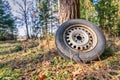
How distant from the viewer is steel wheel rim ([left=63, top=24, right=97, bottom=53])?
452cm

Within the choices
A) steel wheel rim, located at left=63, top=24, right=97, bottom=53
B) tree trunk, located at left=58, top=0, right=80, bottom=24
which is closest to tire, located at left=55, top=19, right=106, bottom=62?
steel wheel rim, located at left=63, top=24, right=97, bottom=53

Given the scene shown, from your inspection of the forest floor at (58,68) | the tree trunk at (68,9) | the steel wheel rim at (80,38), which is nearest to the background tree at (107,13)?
the tree trunk at (68,9)

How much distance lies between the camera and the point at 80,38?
15.4 feet

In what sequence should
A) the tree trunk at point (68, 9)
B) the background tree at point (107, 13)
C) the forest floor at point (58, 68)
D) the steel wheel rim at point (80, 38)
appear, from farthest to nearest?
the background tree at point (107, 13), the tree trunk at point (68, 9), the steel wheel rim at point (80, 38), the forest floor at point (58, 68)

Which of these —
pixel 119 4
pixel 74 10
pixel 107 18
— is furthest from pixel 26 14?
pixel 74 10

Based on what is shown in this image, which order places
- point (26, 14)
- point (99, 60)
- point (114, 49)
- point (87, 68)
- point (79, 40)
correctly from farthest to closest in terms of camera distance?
point (26, 14) → point (114, 49) → point (79, 40) → point (99, 60) → point (87, 68)

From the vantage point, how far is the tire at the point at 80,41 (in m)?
4.34

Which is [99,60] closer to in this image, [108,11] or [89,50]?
[89,50]

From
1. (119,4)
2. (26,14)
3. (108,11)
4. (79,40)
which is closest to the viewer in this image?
(79,40)

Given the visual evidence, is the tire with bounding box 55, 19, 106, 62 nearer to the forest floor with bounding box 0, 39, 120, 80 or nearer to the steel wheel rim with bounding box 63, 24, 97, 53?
the steel wheel rim with bounding box 63, 24, 97, 53

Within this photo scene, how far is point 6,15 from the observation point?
37.0 metres

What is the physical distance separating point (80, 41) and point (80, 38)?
Result: 0.08 meters

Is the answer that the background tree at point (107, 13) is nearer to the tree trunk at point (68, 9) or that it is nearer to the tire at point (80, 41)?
the tree trunk at point (68, 9)

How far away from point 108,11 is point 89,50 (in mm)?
12490
